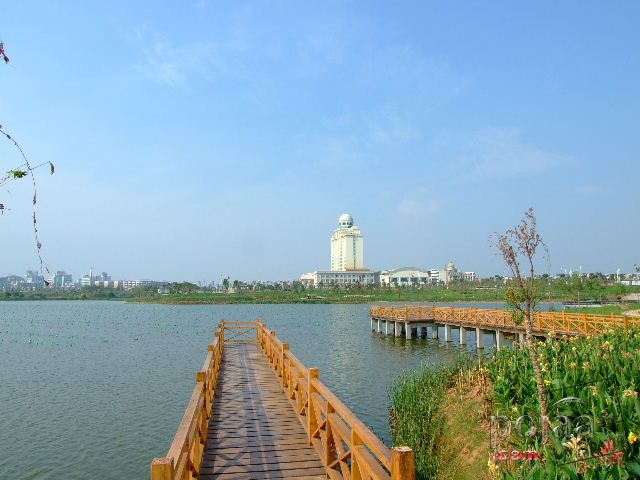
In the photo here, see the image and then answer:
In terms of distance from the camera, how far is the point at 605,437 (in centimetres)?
648

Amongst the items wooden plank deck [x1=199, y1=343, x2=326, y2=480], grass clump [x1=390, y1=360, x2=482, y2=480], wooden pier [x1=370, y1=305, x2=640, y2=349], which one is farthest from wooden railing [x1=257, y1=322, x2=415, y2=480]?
wooden pier [x1=370, y1=305, x2=640, y2=349]

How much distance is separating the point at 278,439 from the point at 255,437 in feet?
1.44

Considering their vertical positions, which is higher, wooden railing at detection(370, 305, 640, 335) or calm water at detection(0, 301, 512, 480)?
wooden railing at detection(370, 305, 640, 335)

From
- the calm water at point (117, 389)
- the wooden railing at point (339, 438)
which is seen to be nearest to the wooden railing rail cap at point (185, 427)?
the wooden railing at point (339, 438)

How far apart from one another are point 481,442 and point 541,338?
60.0 feet

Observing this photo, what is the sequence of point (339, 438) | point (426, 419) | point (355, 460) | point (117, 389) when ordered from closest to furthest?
point (355, 460) < point (339, 438) < point (426, 419) < point (117, 389)

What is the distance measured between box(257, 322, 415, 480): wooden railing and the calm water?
17.2ft

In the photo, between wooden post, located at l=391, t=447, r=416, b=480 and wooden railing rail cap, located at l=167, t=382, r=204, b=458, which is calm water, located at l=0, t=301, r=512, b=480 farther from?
wooden post, located at l=391, t=447, r=416, b=480

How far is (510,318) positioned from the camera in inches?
1006

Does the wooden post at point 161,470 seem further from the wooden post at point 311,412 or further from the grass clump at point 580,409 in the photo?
the wooden post at point 311,412

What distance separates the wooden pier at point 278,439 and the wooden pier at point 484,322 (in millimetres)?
6637

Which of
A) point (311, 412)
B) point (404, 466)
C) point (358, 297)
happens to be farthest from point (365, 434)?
point (358, 297)

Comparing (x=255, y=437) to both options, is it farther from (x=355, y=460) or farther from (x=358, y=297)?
(x=358, y=297)

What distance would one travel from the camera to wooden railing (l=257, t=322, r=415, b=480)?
15.5ft
